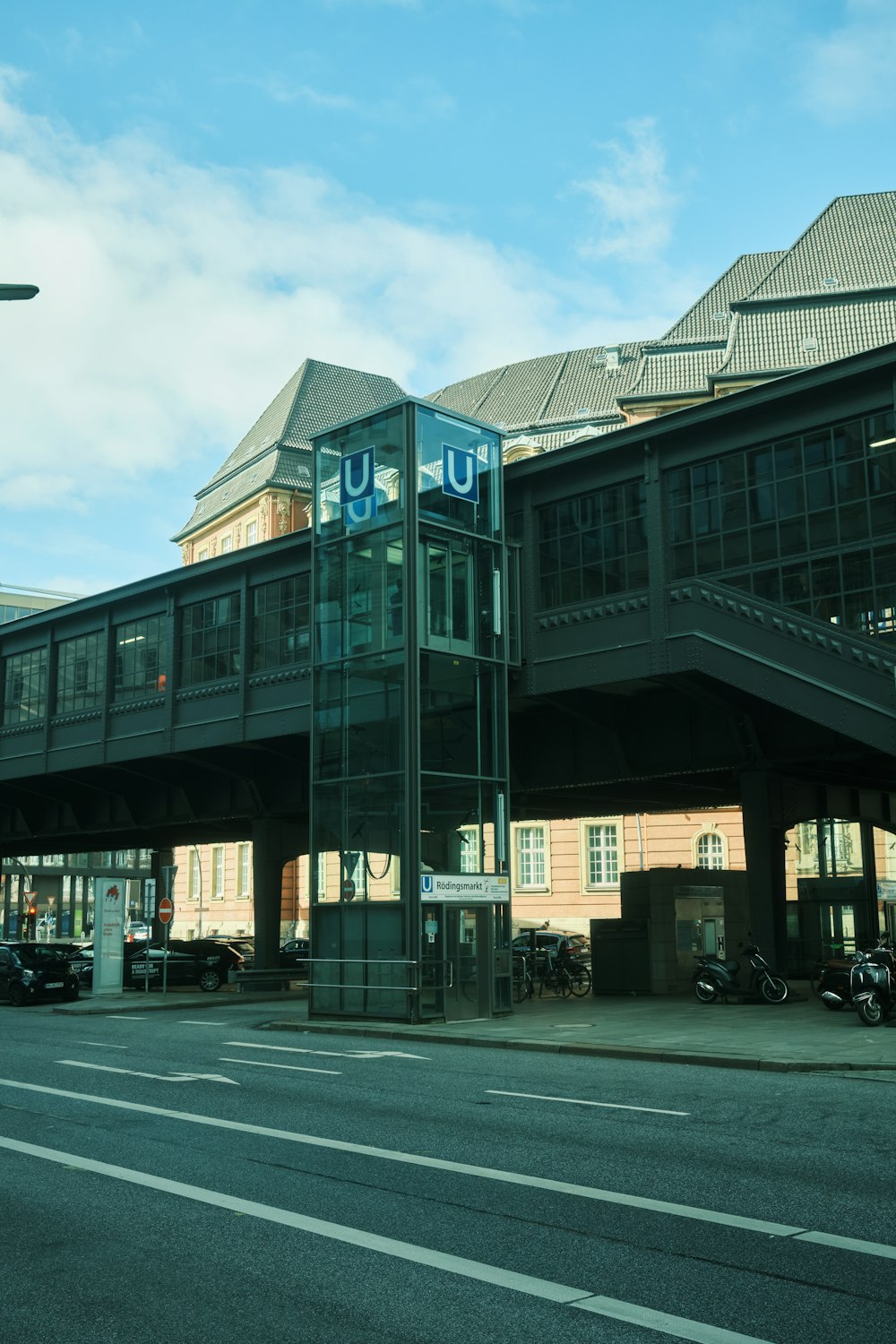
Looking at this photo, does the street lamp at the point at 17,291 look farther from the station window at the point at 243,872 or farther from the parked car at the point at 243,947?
the station window at the point at 243,872

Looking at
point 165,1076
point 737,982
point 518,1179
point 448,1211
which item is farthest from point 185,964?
point 448,1211

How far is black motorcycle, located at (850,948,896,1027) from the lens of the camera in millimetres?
22250

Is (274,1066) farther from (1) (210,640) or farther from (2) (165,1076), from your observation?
(1) (210,640)

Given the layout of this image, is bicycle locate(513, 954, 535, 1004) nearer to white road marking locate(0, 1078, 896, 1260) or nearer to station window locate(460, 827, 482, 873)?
station window locate(460, 827, 482, 873)

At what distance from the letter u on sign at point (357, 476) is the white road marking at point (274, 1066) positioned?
1263 cm

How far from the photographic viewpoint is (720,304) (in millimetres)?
58312

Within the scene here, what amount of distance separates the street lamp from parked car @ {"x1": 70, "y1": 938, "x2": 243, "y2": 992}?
3057cm

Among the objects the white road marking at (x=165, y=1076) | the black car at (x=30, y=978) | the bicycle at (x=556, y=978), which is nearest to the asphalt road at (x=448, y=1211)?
the white road marking at (x=165, y=1076)

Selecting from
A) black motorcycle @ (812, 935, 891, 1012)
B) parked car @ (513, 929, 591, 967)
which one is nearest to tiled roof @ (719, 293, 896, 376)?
parked car @ (513, 929, 591, 967)

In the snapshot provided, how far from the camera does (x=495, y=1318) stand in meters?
5.94

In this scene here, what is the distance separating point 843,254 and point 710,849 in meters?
26.5

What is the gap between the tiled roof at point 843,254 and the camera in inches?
2057

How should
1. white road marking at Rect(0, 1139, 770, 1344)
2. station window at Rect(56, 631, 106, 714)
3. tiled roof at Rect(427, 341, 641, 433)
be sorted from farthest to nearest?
tiled roof at Rect(427, 341, 641, 433) → station window at Rect(56, 631, 106, 714) → white road marking at Rect(0, 1139, 770, 1344)

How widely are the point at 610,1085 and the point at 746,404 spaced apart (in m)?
15.4
